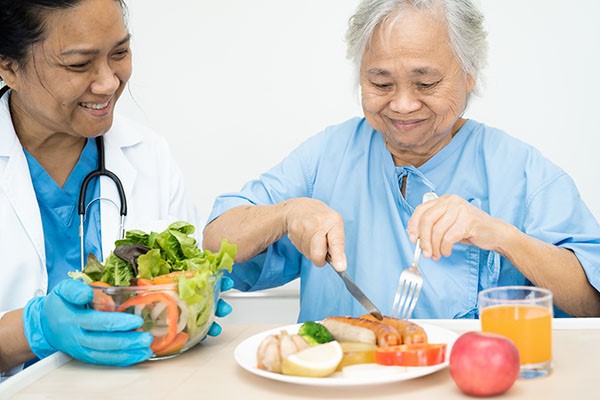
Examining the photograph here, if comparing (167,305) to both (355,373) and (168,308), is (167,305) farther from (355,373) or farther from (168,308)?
(355,373)

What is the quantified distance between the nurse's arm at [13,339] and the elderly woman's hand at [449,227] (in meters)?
0.81

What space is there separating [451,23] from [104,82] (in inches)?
32.2

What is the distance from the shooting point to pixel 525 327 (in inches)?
45.5

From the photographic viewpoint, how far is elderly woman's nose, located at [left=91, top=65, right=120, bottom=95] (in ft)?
5.83

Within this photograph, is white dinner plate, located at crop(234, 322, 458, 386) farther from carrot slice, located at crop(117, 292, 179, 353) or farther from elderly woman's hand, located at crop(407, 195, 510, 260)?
elderly woman's hand, located at crop(407, 195, 510, 260)

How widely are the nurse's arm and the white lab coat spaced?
0.24 m

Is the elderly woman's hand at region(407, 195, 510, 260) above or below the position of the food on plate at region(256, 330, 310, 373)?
above

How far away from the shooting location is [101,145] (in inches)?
80.3

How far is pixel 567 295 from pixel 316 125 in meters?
1.23

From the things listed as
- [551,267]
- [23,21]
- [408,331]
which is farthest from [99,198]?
[551,267]

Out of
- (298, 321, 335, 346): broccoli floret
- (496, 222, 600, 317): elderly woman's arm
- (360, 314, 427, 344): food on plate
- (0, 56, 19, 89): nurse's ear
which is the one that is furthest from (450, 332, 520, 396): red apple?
(0, 56, 19, 89): nurse's ear

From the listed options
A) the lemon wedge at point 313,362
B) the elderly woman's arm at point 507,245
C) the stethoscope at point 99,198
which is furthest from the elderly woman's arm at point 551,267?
the stethoscope at point 99,198

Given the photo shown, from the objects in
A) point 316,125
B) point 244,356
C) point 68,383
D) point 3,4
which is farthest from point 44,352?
point 316,125

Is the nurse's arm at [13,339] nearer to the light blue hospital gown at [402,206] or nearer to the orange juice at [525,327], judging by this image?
the light blue hospital gown at [402,206]
